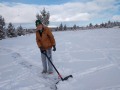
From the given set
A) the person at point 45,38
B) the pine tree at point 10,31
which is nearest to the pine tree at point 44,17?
the pine tree at point 10,31

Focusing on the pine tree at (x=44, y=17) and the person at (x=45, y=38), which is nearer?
the person at (x=45, y=38)

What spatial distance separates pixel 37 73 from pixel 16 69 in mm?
1332

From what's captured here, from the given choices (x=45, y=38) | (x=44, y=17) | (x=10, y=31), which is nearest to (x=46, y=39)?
(x=45, y=38)

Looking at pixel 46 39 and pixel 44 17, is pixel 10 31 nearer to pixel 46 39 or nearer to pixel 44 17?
pixel 44 17

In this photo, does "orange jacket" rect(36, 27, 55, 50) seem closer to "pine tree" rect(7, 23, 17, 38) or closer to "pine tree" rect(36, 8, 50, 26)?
"pine tree" rect(36, 8, 50, 26)

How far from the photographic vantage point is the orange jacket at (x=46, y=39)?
7723 mm

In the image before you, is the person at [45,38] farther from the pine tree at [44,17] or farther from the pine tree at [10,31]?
the pine tree at [10,31]

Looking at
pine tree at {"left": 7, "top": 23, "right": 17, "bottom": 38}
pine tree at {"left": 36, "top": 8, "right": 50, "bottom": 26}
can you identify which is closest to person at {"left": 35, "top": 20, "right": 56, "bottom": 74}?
pine tree at {"left": 36, "top": 8, "right": 50, "bottom": 26}

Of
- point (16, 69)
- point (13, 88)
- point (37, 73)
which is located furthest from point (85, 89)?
point (16, 69)

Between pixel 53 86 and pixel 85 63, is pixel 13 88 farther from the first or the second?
pixel 85 63

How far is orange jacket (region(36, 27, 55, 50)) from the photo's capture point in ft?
25.3

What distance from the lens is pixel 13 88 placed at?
6.49 meters

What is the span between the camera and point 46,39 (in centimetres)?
784

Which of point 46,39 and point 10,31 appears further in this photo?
point 10,31
